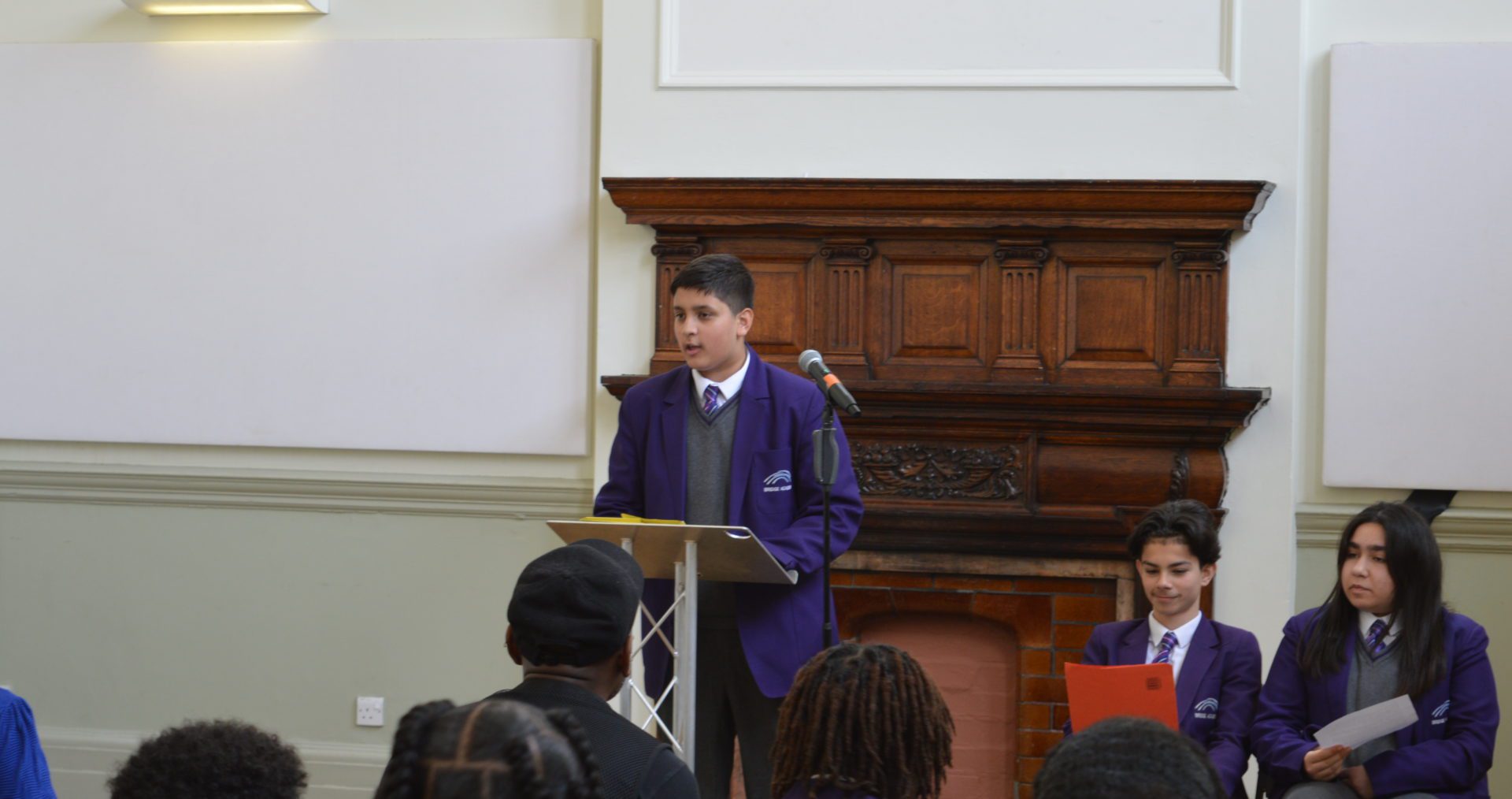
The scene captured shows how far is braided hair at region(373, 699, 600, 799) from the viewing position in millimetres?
1230

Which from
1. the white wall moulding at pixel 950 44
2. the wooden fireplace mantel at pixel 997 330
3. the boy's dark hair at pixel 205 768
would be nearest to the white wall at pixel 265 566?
the white wall moulding at pixel 950 44

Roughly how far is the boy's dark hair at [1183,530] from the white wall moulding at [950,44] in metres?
1.60

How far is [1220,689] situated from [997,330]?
4.96ft

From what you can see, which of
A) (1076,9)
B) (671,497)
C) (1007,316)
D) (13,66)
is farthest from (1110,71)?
(13,66)

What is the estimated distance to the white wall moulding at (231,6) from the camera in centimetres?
475

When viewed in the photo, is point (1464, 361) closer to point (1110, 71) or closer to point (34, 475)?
point (1110, 71)

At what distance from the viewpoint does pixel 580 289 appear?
4652 mm

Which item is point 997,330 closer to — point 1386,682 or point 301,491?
point 1386,682

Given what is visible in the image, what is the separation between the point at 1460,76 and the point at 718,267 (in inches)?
96.0

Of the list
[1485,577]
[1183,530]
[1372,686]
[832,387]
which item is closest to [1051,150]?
[1183,530]

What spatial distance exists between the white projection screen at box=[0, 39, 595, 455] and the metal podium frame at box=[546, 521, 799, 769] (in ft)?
5.59

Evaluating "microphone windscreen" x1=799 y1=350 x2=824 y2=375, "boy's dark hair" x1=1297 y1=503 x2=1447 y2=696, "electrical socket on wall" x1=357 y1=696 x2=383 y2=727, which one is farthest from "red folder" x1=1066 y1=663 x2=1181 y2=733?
"electrical socket on wall" x1=357 y1=696 x2=383 y2=727

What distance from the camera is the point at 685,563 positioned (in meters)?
2.95

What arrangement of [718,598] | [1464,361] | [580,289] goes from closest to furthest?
[718,598] → [1464,361] → [580,289]
